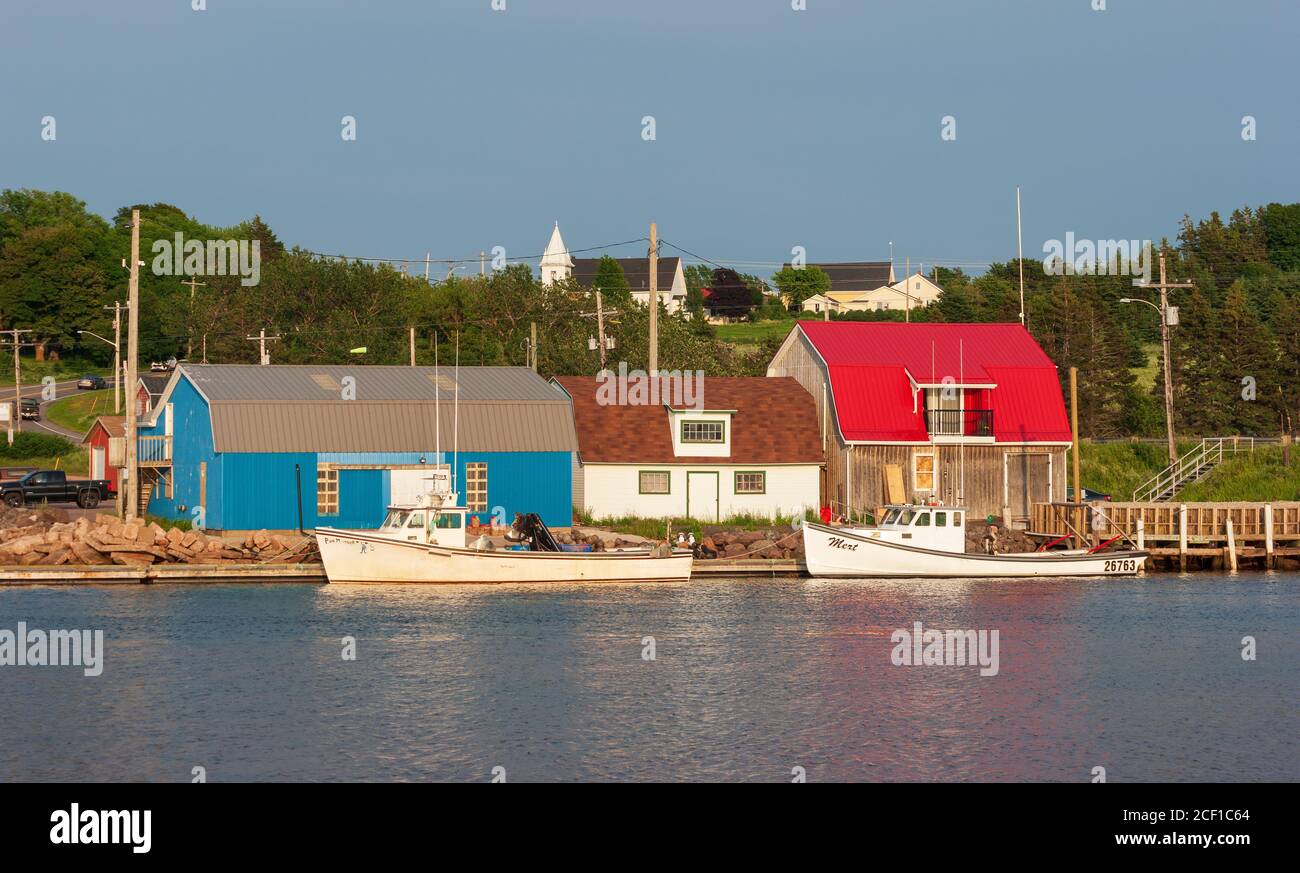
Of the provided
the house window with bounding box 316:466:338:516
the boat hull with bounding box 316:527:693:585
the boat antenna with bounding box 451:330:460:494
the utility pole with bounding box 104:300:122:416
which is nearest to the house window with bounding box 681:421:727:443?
the boat antenna with bounding box 451:330:460:494

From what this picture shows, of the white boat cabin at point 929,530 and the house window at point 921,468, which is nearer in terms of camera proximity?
the white boat cabin at point 929,530

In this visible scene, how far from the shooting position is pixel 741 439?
61.4 metres

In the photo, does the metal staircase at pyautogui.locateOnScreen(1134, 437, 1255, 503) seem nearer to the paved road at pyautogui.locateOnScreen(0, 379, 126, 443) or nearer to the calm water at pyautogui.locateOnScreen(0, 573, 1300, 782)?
the calm water at pyautogui.locateOnScreen(0, 573, 1300, 782)

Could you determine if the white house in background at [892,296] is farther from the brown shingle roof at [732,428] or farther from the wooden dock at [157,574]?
the wooden dock at [157,574]

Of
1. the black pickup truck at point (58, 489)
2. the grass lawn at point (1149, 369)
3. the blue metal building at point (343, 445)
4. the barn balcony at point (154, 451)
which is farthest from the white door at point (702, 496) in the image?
the grass lawn at point (1149, 369)

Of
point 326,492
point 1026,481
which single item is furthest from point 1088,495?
point 326,492

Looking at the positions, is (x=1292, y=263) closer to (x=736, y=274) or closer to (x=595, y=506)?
(x=736, y=274)

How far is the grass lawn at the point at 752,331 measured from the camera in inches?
5359

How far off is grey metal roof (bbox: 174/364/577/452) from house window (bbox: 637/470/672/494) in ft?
11.9

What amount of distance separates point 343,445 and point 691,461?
13293 mm

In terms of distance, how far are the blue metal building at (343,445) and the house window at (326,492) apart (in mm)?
35

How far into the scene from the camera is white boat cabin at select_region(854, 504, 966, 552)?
5297 cm

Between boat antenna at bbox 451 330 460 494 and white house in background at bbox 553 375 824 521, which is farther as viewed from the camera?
white house in background at bbox 553 375 824 521
